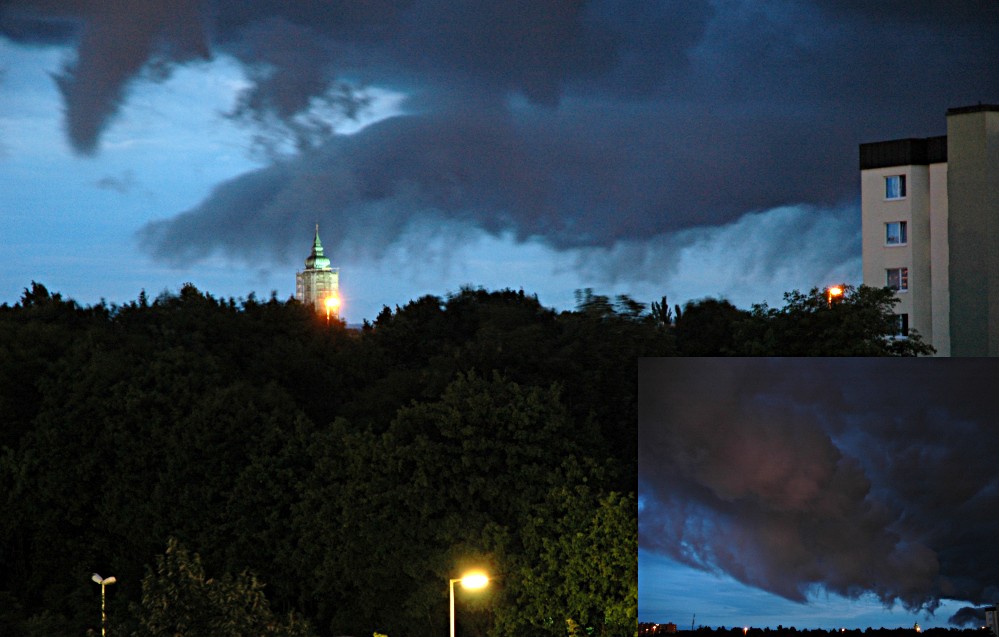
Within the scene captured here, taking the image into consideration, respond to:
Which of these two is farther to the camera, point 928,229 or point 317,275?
point 317,275

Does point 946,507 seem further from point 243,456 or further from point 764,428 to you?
point 243,456

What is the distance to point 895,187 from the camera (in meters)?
63.5

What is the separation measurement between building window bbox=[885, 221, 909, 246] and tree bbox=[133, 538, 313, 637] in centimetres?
5091

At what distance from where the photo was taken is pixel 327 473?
33281 mm

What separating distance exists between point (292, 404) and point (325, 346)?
839cm

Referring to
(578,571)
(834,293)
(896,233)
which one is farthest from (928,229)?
(578,571)

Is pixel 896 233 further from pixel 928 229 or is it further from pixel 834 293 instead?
pixel 834 293

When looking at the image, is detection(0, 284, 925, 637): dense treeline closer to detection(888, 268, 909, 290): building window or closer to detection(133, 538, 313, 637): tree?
detection(133, 538, 313, 637): tree

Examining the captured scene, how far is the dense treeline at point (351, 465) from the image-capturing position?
2953cm

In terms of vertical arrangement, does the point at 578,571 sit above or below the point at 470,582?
below

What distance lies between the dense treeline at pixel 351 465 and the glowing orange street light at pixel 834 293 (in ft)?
2.69

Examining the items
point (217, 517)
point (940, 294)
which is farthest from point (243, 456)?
point (940, 294)

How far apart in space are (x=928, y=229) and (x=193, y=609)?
52.5 m

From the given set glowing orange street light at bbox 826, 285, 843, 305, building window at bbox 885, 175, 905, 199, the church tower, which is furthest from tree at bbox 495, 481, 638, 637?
the church tower
